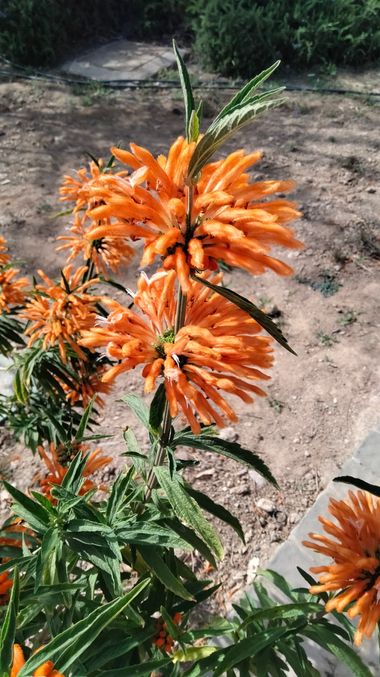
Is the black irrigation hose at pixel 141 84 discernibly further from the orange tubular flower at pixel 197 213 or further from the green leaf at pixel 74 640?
the green leaf at pixel 74 640

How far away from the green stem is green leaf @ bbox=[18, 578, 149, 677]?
1.19 feet

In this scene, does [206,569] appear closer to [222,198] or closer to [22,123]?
[222,198]

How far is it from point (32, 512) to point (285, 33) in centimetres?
718

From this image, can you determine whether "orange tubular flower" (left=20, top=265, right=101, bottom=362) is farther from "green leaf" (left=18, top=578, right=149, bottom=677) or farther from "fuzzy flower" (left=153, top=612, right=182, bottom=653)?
"green leaf" (left=18, top=578, right=149, bottom=677)

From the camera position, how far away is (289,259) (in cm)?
394

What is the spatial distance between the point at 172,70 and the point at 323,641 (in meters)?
6.86

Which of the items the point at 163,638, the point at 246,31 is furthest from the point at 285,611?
the point at 246,31

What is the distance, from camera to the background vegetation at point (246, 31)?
6.51 meters

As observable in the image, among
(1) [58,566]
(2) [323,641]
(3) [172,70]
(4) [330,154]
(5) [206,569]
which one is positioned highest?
(3) [172,70]

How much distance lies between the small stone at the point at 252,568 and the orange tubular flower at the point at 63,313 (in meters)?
1.29

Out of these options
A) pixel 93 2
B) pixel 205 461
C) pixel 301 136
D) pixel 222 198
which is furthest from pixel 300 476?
pixel 93 2

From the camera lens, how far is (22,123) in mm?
5391

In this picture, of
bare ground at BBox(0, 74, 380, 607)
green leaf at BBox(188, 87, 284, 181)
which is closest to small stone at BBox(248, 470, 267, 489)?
bare ground at BBox(0, 74, 380, 607)

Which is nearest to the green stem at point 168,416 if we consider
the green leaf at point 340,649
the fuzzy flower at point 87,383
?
the green leaf at point 340,649
